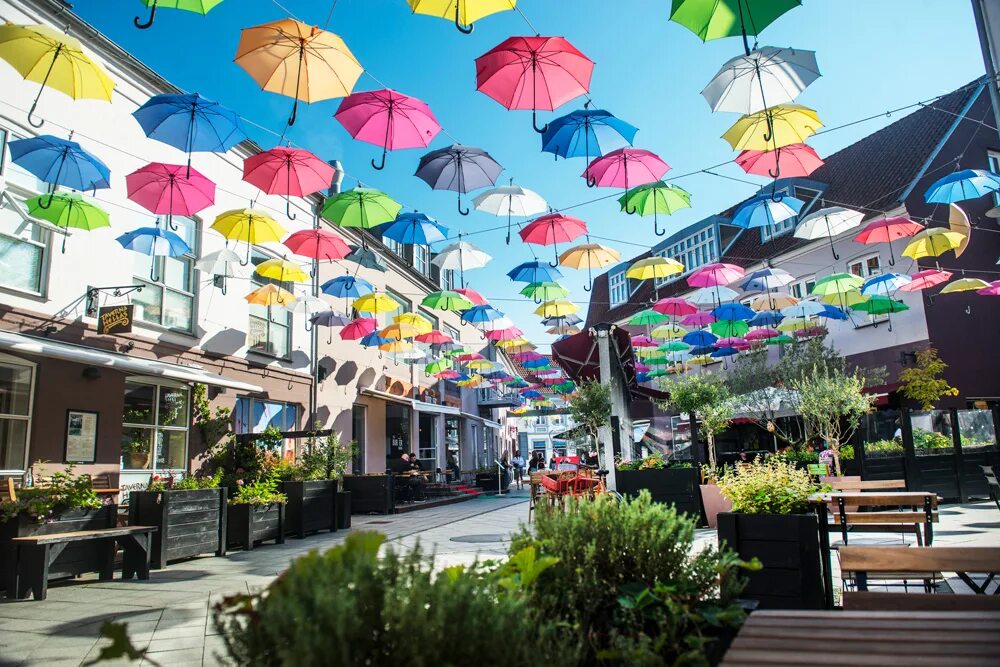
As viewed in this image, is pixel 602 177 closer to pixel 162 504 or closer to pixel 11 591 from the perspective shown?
pixel 162 504

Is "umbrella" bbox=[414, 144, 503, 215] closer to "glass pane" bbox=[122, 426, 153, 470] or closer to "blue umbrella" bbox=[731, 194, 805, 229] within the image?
"blue umbrella" bbox=[731, 194, 805, 229]

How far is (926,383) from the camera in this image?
1770 cm

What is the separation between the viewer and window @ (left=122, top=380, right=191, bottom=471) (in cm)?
1075

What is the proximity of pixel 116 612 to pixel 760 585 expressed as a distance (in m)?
5.58

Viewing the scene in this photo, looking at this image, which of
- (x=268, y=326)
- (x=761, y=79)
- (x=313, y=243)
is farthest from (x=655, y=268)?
(x=268, y=326)

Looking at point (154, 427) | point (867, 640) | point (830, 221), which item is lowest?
point (867, 640)

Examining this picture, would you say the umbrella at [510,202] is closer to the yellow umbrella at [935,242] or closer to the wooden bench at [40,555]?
the wooden bench at [40,555]

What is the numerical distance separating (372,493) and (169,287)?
23.2 ft

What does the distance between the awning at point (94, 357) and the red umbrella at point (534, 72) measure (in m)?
6.24

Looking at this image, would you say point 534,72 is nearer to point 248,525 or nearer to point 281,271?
point 281,271

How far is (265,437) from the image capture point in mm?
12750

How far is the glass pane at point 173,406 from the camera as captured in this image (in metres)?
11.5

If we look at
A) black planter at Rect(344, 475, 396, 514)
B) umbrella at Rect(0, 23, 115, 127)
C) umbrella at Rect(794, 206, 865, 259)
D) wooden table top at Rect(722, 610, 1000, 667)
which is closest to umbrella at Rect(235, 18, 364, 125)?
umbrella at Rect(0, 23, 115, 127)

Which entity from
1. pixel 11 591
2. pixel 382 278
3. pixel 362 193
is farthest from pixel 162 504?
pixel 382 278
